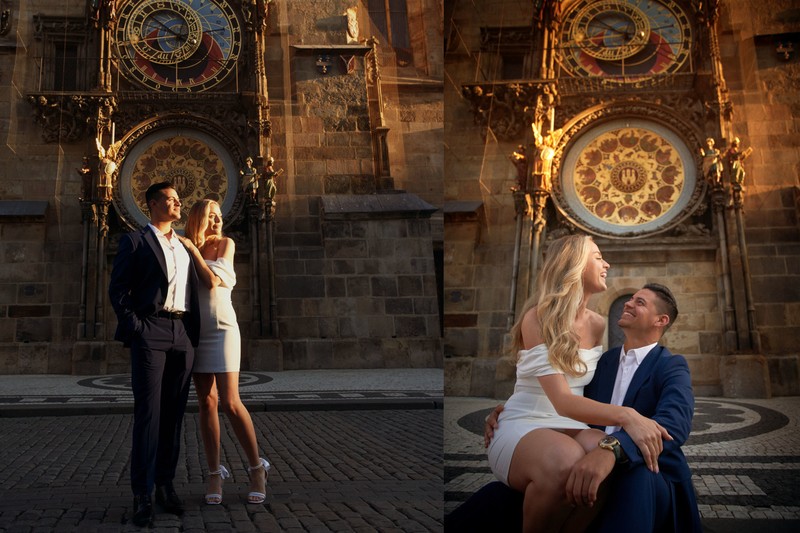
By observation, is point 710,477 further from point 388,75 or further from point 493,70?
point 388,75

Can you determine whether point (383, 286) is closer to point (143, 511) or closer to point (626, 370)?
point (143, 511)

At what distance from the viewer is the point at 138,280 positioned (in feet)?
9.41

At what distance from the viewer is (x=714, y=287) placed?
2691 mm

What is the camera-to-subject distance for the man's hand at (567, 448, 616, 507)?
1647 mm

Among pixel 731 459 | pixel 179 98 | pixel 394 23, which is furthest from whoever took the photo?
pixel 179 98

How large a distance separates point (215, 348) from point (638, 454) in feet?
5.70

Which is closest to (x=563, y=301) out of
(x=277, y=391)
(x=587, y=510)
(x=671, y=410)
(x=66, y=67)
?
(x=671, y=410)

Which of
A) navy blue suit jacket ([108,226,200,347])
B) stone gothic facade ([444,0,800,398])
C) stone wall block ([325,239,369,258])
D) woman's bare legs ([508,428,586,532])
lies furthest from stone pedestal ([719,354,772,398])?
stone wall block ([325,239,369,258])

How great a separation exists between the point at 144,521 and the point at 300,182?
317 inches

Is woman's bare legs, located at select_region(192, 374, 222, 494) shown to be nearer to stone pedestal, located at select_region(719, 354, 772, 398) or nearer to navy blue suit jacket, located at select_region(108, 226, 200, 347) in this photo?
navy blue suit jacket, located at select_region(108, 226, 200, 347)

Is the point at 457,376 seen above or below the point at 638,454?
above

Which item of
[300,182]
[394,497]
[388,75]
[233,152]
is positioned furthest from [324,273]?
[394,497]

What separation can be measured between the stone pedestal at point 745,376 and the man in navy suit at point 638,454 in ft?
2.74

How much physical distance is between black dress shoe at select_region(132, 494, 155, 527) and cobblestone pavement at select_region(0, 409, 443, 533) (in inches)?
1.6
